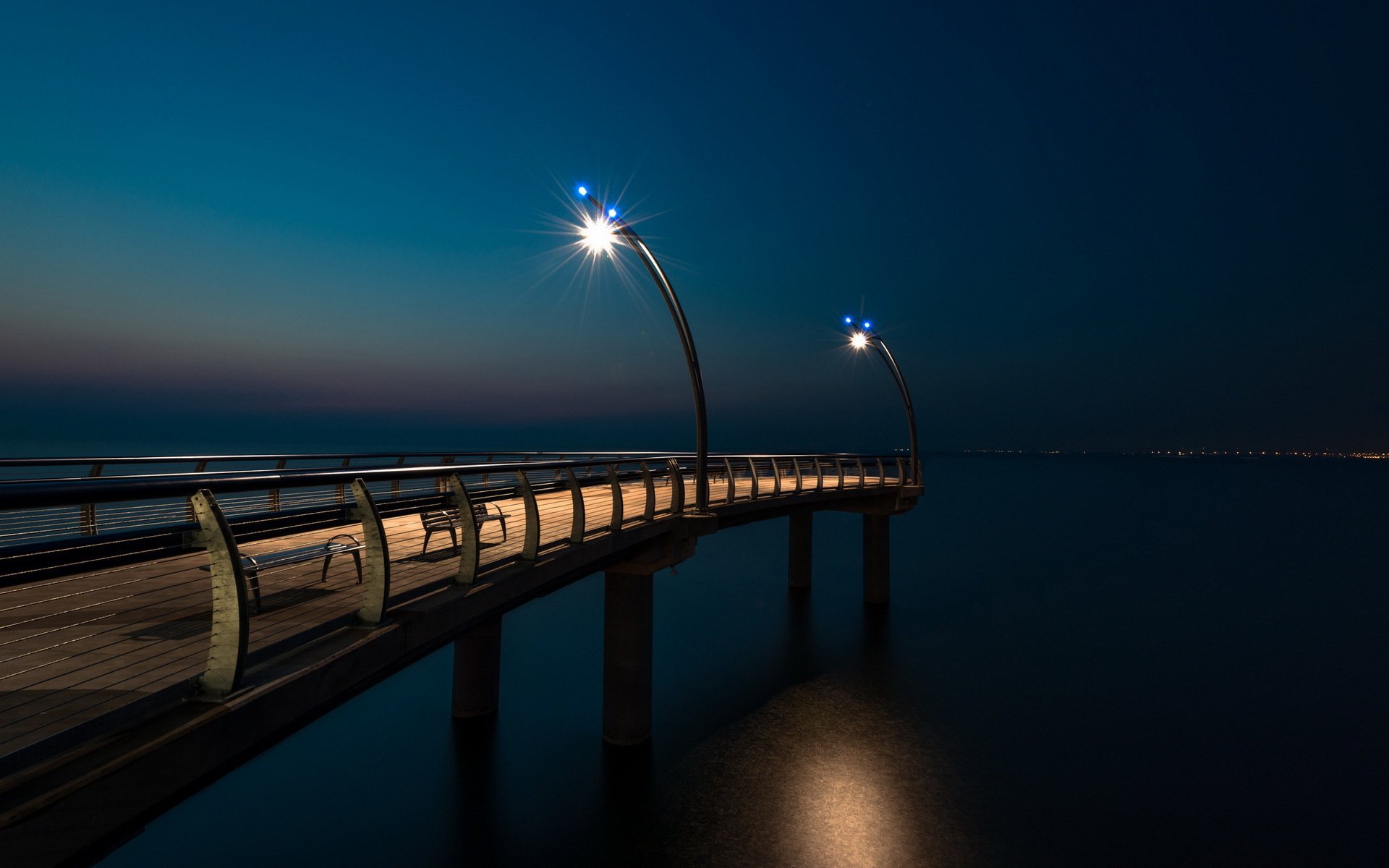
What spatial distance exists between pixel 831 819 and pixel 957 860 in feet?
7.58

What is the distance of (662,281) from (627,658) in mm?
7410

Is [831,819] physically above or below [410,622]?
below

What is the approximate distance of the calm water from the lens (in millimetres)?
13648

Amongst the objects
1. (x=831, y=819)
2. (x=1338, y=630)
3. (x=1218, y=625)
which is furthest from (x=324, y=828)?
(x=1338, y=630)

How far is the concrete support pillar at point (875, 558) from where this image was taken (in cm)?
2859

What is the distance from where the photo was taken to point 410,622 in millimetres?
5520

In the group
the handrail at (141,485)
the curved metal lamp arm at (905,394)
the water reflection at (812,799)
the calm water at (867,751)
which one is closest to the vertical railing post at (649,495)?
the calm water at (867,751)

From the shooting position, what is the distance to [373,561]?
Result: 513 centimetres

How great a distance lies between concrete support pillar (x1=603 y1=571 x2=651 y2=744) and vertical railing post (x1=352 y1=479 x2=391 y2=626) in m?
8.36

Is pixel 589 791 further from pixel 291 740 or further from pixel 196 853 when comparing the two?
pixel 291 740

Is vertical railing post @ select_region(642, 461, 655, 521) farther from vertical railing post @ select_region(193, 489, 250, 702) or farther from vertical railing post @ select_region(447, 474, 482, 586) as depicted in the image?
vertical railing post @ select_region(193, 489, 250, 702)

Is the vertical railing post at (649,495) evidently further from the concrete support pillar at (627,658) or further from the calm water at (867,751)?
the calm water at (867,751)

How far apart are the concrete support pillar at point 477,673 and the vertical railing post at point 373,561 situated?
38.5 ft

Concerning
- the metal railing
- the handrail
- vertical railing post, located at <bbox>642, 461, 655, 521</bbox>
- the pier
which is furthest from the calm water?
the handrail
